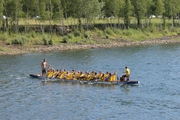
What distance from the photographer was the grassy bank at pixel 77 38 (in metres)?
90.4

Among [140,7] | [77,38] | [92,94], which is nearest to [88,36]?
[77,38]

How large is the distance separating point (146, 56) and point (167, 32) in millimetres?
44411

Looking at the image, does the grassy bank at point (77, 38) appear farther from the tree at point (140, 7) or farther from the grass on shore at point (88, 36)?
the tree at point (140, 7)

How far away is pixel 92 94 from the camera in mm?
46688

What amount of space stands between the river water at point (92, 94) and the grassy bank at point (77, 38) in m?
14.8

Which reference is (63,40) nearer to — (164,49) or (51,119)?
(164,49)

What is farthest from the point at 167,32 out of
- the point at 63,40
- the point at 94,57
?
the point at 94,57

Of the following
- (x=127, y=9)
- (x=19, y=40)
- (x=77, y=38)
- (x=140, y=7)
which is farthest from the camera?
(x=140, y=7)

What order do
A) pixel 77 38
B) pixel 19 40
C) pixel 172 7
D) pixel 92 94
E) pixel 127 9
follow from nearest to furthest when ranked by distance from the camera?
1. pixel 92 94
2. pixel 19 40
3. pixel 77 38
4. pixel 127 9
5. pixel 172 7

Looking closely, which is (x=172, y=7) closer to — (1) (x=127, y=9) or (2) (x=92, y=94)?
(1) (x=127, y=9)

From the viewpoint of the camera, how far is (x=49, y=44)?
9462 centimetres

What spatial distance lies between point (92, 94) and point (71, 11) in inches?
2604

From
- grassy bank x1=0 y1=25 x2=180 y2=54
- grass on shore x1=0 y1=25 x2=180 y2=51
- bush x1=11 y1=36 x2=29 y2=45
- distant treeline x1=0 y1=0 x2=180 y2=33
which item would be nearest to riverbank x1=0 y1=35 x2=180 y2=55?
grassy bank x1=0 y1=25 x2=180 y2=54

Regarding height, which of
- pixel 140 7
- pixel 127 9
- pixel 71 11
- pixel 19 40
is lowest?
pixel 19 40
